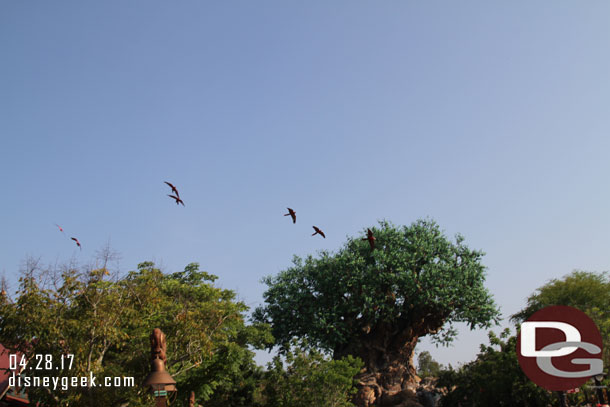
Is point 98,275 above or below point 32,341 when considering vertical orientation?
above

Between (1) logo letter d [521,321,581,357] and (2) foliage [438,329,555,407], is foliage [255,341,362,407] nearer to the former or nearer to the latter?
(2) foliage [438,329,555,407]

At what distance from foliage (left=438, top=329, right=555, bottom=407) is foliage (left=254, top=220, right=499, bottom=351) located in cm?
590

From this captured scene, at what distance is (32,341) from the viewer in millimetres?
16172

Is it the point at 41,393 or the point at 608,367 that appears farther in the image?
the point at 608,367

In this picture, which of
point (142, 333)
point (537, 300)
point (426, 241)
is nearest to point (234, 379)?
point (142, 333)

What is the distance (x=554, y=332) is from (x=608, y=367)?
393 inches

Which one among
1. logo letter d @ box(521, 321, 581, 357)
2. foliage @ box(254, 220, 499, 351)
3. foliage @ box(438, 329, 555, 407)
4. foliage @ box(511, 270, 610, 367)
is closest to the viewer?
logo letter d @ box(521, 321, 581, 357)

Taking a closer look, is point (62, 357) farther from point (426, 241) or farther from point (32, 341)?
point (426, 241)

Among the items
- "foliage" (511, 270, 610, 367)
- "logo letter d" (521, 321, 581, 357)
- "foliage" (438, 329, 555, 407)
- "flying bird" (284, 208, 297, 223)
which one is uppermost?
"foliage" (511, 270, 610, 367)

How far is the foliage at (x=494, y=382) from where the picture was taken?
2259 cm

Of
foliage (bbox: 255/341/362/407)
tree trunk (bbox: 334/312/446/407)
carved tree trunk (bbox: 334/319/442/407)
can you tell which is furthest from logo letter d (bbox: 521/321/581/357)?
tree trunk (bbox: 334/312/446/407)

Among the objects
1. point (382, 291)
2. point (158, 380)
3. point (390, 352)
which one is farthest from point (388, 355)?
point (158, 380)

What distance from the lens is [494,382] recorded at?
966 inches

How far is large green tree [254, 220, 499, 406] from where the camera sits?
116ft
